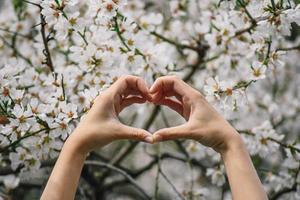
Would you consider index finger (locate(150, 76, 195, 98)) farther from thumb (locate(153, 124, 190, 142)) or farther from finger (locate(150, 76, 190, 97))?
thumb (locate(153, 124, 190, 142))

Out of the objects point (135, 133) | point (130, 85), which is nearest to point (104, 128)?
point (135, 133)

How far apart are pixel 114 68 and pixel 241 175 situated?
0.83 m

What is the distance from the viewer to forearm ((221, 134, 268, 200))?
51.5 inches

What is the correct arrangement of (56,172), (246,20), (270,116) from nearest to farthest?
(56,172) < (246,20) < (270,116)

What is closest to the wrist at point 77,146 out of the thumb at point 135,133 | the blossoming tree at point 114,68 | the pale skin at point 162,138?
the pale skin at point 162,138

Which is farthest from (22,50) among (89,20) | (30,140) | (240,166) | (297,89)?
(297,89)

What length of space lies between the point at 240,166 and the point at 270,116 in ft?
6.82

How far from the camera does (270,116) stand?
3371mm

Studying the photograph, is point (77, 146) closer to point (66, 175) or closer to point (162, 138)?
point (66, 175)

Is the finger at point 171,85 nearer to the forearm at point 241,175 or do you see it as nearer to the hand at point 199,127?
the hand at point 199,127

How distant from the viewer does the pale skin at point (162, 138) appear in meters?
1.32

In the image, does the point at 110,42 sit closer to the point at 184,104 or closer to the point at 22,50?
the point at 184,104

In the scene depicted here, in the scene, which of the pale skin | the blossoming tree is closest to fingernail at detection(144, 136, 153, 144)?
the pale skin

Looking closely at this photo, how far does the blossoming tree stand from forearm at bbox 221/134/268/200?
1.39 ft
